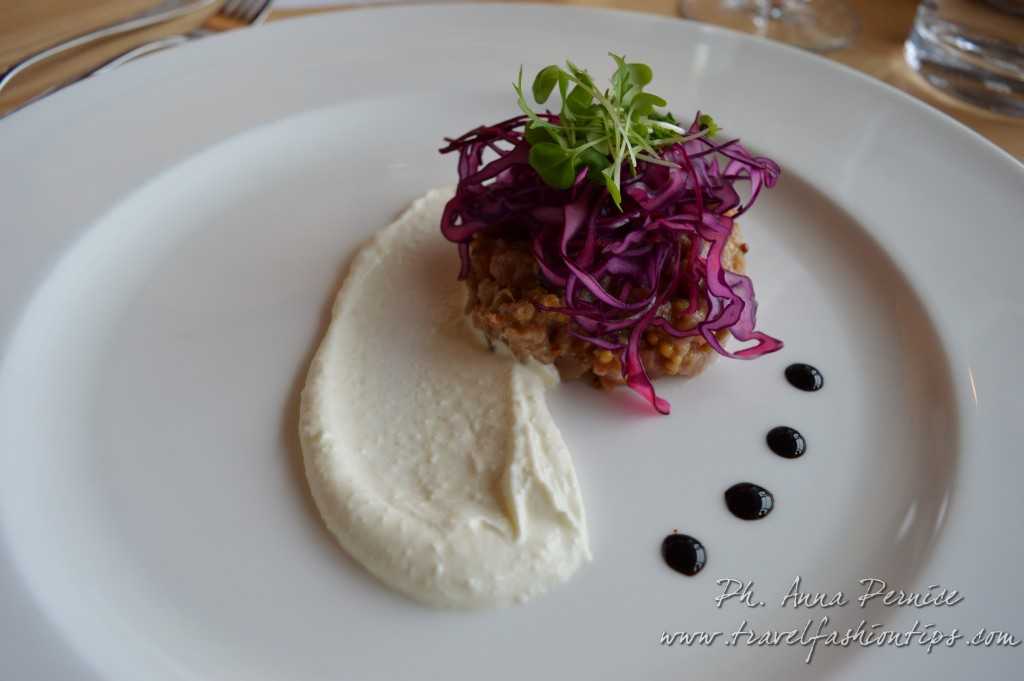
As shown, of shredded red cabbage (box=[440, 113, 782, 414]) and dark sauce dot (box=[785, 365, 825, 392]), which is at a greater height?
shredded red cabbage (box=[440, 113, 782, 414])

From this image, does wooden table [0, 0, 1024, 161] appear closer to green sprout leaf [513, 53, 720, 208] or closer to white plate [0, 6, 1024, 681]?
white plate [0, 6, 1024, 681]

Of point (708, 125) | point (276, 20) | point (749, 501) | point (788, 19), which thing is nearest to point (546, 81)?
point (708, 125)

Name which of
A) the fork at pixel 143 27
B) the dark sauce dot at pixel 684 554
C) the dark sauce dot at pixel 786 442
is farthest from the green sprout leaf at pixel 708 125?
the fork at pixel 143 27

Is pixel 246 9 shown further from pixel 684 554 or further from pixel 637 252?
pixel 684 554

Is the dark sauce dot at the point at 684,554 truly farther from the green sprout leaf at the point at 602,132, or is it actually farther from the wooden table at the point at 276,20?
the wooden table at the point at 276,20

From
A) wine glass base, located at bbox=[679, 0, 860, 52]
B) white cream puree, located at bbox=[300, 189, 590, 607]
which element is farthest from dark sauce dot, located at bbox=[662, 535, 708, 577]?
wine glass base, located at bbox=[679, 0, 860, 52]

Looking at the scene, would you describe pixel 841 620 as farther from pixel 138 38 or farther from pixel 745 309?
pixel 138 38

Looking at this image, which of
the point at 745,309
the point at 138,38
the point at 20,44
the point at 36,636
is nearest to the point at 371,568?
the point at 36,636
